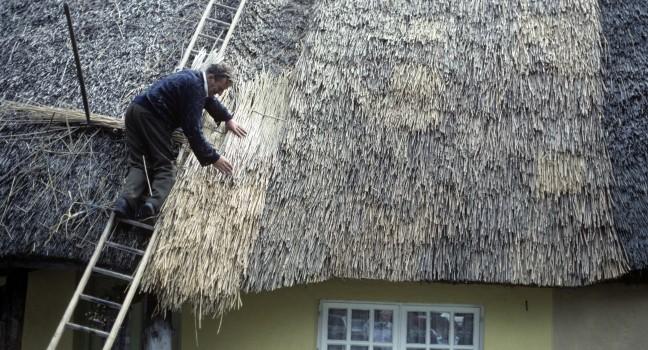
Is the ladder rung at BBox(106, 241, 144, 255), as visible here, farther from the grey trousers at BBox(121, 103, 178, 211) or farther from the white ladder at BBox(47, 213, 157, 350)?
the grey trousers at BBox(121, 103, 178, 211)

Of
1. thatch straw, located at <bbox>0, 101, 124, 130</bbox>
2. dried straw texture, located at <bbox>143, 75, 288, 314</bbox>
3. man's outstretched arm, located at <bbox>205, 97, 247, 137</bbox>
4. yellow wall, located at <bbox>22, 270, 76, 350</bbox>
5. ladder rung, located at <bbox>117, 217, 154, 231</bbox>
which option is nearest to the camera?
dried straw texture, located at <bbox>143, 75, 288, 314</bbox>

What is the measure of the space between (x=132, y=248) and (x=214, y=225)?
1.79 feet

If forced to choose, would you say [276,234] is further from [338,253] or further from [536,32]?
[536,32]

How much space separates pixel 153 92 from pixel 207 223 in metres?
0.94

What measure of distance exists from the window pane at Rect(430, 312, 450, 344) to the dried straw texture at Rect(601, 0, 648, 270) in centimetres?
139

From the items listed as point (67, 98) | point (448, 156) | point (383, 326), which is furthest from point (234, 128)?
point (383, 326)

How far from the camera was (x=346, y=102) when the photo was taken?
502 cm

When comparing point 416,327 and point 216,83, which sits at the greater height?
point 216,83

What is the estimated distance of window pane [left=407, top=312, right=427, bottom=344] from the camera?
5078mm

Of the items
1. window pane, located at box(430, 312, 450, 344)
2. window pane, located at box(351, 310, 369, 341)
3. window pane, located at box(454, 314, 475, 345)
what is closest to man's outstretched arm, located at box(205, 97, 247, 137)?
window pane, located at box(351, 310, 369, 341)

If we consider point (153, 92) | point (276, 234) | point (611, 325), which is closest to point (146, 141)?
point (153, 92)

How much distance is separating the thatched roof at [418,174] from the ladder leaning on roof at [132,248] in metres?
0.13

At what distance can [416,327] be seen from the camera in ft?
16.8

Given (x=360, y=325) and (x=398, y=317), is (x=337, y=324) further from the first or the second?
(x=398, y=317)
